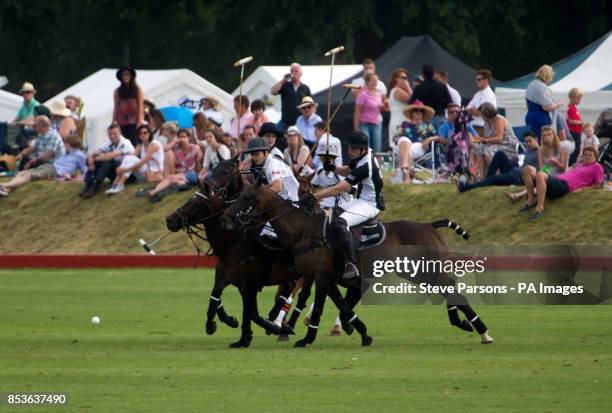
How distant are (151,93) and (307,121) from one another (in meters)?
9.51

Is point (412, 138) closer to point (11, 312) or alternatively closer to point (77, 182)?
point (77, 182)

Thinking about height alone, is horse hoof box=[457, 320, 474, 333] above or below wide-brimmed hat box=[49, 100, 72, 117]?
above

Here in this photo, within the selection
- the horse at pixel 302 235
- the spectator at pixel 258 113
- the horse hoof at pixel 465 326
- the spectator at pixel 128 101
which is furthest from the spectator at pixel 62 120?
the horse hoof at pixel 465 326

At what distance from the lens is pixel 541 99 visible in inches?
831

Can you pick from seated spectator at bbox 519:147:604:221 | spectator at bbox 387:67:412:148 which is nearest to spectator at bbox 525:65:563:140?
seated spectator at bbox 519:147:604:221

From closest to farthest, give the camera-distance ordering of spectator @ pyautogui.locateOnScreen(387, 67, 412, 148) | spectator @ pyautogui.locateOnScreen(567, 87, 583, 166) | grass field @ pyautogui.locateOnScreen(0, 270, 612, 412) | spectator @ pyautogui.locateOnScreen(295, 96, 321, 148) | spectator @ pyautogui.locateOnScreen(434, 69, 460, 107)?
grass field @ pyautogui.locateOnScreen(0, 270, 612, 412) → spectator @ pyautogui.locateOnScreen(295, 96, 321, 148) → spectator @ pyautogui.locateOnScreen(567, 87, 583, 166) → spectator @ pyautogui.locateOnScreen(434, 69, 460, 107) → spectator @ pyautogui.locateOnScreen(387, 67, 412, 148)

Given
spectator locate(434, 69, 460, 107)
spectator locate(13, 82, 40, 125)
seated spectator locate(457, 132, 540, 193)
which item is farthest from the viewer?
spectator locate(13, 82, 40, 125)

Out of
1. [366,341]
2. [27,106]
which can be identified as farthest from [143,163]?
[366,341]

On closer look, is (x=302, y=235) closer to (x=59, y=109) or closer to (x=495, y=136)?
(x=495, y=136)

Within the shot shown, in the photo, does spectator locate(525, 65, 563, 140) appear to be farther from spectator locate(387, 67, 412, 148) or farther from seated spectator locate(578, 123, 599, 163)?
spectator locate(387, 67, 412, 148)

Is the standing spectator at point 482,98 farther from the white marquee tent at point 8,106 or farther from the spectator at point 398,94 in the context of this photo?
the white marquee tent at point 8,106

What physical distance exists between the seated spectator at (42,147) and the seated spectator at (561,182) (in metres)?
8.47

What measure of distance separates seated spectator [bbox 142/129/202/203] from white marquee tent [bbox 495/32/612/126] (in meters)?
5.92

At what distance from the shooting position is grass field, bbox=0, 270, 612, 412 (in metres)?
10.0
